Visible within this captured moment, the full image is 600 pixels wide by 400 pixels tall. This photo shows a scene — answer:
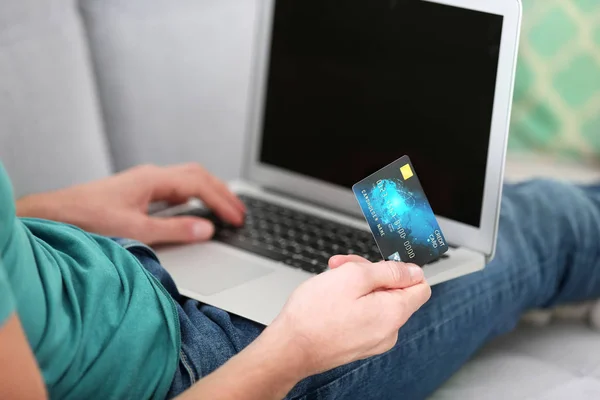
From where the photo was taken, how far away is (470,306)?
1130 millimetres

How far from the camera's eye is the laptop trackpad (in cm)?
108

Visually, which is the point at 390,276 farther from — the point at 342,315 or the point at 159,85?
the point at 159,85

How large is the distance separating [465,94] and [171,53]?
0.76 meters

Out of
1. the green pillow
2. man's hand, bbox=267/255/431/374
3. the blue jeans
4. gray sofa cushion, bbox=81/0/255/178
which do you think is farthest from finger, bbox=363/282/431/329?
the green pillow

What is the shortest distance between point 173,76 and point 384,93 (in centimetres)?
60

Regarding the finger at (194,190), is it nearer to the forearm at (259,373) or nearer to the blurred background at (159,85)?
the blurred background at (159,85)

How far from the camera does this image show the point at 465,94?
3.65 feet

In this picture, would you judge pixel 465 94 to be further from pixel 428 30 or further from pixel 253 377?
pixel 253 377

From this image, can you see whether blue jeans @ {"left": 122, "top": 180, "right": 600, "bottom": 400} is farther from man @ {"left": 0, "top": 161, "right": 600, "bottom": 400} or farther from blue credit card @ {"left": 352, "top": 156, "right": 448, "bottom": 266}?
blue credit card @ {"left": 352, "top": 156, "right": 448, "bottom": 266}

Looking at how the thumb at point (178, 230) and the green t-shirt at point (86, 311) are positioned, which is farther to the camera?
the thumb at point (178, 230)

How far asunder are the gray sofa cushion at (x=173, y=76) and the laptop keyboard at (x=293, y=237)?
0.34 meters

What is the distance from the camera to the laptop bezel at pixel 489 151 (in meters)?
1.05

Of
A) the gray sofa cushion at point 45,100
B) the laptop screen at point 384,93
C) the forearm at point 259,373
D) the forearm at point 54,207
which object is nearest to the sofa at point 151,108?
the gray sofa cushion at point 45,100

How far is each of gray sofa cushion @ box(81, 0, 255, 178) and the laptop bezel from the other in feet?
1.03
